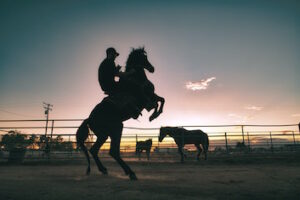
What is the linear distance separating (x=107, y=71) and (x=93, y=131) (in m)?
1.27

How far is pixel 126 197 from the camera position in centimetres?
195

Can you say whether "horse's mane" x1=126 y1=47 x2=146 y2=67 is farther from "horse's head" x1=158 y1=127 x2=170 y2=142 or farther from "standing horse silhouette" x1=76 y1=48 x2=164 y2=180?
"horse's head" x1=158 y1=127 x2=170 y2=142

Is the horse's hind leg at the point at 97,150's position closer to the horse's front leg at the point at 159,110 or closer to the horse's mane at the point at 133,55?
the horse's front leg at the point at 159,110

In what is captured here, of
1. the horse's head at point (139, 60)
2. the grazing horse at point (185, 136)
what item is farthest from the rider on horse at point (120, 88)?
the grazing horse at point (185, 136)

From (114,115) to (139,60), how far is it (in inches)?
48.1

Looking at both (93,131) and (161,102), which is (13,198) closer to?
(93,131)

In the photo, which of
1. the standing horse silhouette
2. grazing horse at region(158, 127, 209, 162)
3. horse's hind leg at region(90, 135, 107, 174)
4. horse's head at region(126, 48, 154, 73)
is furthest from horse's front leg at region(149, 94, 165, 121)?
grazing horse at region(158, 127, 209, 162)

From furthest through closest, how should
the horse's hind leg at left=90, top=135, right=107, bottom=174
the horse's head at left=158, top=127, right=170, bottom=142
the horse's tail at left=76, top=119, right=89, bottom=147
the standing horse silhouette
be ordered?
the horse's head at left=158, top=127, right=170, bottom=142, the horse's tail at left=76, top=119, right=89, bottom=147, the horse's hind leg at left=90, top=135, right=107, bottom=174, the standing horse silhouette

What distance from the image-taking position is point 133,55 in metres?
4.14

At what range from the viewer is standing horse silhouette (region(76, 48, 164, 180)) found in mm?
3705

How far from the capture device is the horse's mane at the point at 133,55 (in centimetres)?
409

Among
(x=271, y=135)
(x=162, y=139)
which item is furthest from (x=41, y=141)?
(x=271, y=135)

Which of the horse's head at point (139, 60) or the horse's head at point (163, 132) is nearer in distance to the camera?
the horse's head at point (139, 60)

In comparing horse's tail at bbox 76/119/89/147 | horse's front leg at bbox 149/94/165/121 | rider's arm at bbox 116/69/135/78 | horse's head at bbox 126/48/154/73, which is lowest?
horse's tail at bbox 76/119/89/147
